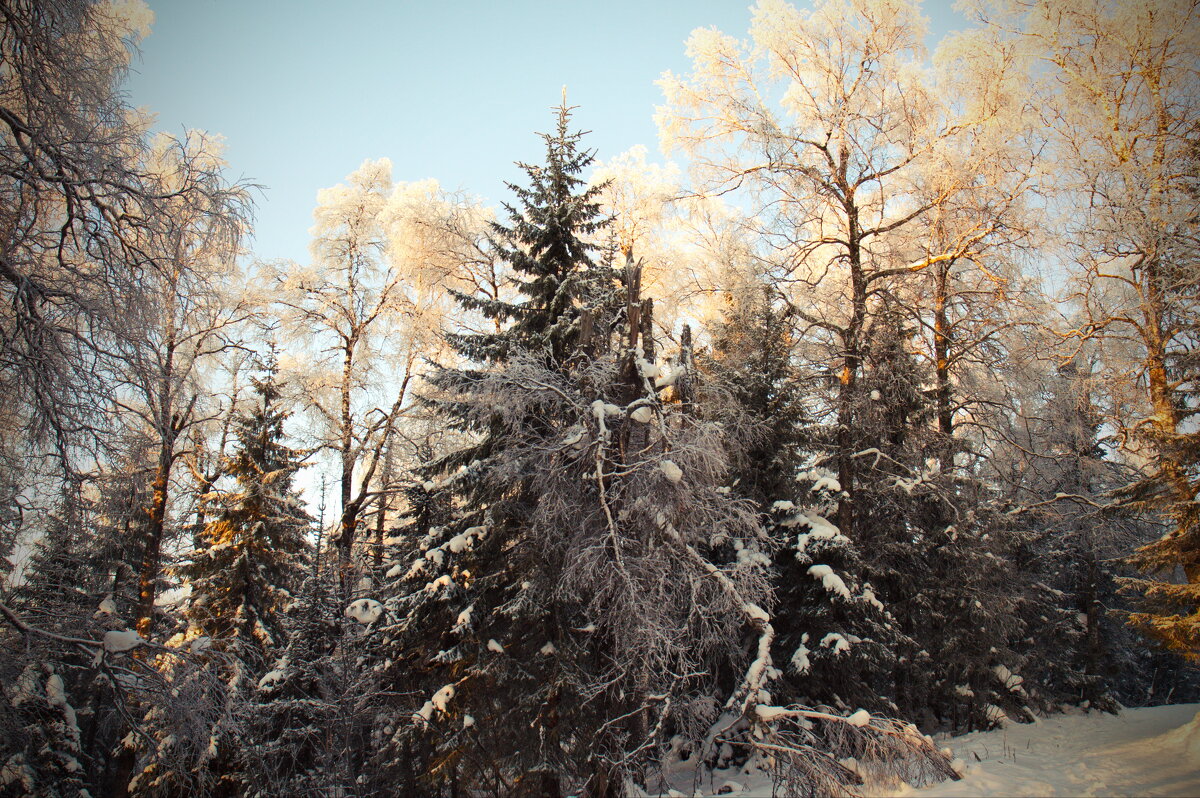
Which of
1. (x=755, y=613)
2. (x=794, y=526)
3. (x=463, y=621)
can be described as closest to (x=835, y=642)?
(x=794, y=526)

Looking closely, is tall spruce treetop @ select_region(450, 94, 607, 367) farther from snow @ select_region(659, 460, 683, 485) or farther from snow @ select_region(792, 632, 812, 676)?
snow @ select_region(792, 632, 812, 676)

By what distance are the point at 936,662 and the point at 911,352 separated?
276 inches

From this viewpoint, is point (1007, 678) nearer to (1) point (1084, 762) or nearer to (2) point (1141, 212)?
(1) point (1084, 762)

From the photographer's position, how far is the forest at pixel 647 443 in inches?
189

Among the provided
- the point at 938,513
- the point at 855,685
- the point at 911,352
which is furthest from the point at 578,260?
the point at 938,513

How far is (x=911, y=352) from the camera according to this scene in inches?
482

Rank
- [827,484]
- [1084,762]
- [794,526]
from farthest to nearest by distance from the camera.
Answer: [794,526]
[827,484]
[1084,762]

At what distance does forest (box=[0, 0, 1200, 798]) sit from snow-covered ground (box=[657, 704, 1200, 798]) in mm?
811

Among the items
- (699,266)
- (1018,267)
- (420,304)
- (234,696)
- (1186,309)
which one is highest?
(699,266)

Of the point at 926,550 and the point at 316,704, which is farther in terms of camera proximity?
the point at 926,550

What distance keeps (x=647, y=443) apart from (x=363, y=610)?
17.5 feet

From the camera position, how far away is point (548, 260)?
33.1ft

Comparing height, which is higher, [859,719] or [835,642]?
[835,642]

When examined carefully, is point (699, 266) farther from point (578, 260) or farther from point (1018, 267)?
point (1018, 267)
